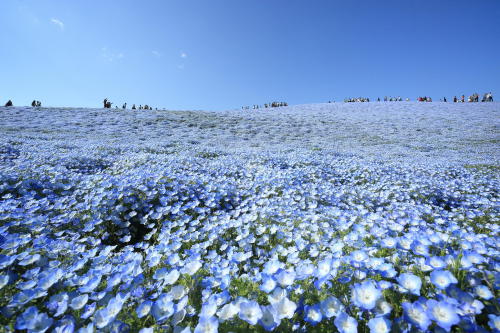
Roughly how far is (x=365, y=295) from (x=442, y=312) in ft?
1.48

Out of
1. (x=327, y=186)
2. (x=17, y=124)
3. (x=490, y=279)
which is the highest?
(x=17, y=124)

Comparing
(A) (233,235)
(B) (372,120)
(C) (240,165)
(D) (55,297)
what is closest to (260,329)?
(D) (55,297)

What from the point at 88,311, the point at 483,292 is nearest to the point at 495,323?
the point at 483,292

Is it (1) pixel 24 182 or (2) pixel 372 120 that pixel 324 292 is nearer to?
(1) pixel 24 182

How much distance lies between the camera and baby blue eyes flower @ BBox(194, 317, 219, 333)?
1.71 m

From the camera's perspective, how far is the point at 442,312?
1537 mm

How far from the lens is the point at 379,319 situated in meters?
1.66

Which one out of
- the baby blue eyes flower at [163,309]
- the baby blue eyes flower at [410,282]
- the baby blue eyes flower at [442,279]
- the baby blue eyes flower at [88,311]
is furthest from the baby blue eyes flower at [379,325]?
the baby blue eyes flower at [88,311]

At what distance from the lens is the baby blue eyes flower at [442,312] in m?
1.46

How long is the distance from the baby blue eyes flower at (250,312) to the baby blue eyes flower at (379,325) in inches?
28.4

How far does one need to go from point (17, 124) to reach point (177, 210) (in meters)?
22.5

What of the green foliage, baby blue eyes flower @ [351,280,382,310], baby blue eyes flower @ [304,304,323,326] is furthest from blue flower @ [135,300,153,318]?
baby blue eyes flower @ [351,280,382,310]

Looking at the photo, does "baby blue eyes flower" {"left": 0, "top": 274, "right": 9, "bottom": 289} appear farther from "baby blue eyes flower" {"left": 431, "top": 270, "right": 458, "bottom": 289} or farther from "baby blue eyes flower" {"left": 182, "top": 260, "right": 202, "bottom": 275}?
"baby blue eyes flower" {"left": 431, "top": 270, "right": 458, "bottom": 289}

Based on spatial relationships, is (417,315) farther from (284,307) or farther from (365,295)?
(284,307)
